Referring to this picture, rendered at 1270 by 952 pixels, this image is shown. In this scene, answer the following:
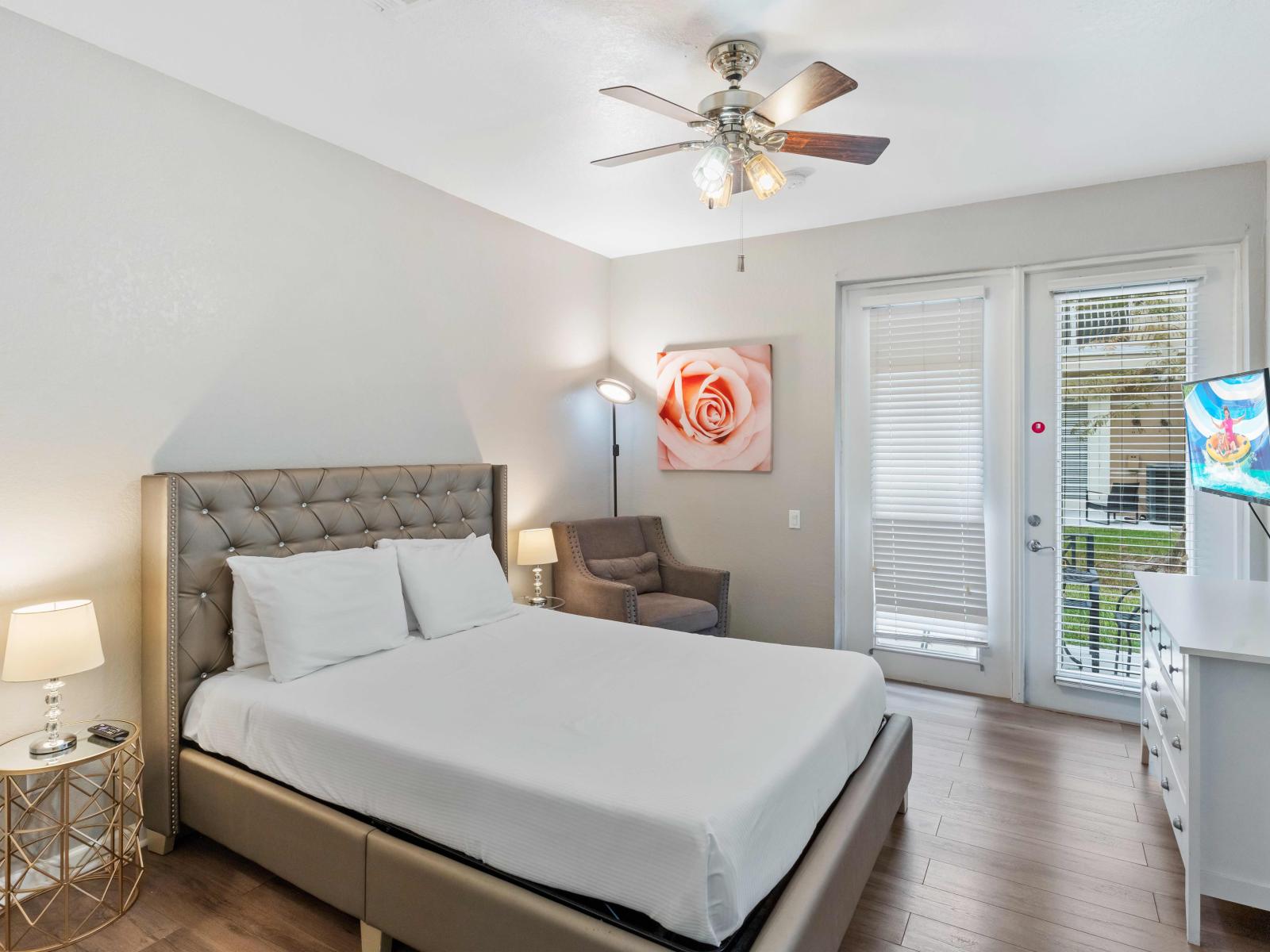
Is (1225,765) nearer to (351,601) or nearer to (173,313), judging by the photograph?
(351,601)

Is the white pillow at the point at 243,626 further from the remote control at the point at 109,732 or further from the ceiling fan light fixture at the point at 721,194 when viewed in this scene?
the ceiling fan light fixture at the point at 721,194

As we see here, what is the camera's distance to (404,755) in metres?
1.87

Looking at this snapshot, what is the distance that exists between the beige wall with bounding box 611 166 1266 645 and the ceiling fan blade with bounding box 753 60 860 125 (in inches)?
57.0

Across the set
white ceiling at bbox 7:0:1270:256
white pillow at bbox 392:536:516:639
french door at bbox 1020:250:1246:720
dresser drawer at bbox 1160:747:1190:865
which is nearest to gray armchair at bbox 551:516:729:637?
white pillow at bbox 392:536:516:639

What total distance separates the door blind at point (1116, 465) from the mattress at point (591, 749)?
178cm

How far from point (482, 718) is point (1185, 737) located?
202 cm

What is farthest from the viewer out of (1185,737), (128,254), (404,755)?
(128,254)

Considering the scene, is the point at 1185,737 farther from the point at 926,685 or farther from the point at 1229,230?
the point at 1229,230

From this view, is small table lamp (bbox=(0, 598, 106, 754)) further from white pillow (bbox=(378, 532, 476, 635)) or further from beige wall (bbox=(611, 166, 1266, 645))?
beige wall (bbox=(611, 166, 1266, 645))

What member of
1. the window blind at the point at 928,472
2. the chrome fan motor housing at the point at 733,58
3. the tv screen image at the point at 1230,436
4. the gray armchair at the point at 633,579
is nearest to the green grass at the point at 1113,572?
the window blind at the point at 928,472

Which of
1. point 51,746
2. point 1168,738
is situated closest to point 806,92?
point 1168,738

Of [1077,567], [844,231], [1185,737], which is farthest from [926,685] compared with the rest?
[844,231]

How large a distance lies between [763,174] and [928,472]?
2320 mm

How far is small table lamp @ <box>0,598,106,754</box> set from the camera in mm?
1954
